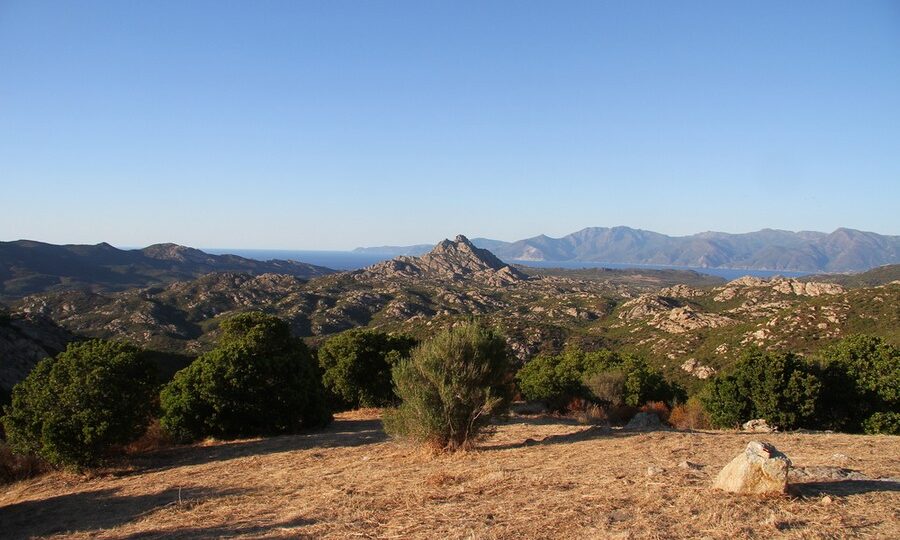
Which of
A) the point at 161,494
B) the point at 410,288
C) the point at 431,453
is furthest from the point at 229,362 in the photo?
the point at 410,288

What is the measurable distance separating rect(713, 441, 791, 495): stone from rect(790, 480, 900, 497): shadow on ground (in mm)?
479

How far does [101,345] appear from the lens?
17.2 m

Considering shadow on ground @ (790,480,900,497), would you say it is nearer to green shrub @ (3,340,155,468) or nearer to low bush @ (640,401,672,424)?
low bush @ (640,401,672,424)

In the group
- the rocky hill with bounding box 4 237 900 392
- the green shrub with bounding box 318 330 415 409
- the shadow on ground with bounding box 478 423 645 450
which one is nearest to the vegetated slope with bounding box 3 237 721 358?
the rocky hill with bounding box 4 237 900 392

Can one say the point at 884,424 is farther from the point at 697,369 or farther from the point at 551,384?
the point at 697,369

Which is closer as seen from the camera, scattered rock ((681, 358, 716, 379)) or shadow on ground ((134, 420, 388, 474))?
shadow on ground ((134, 420, 388, 474))

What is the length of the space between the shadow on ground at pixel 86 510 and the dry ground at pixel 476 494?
58 millimetres

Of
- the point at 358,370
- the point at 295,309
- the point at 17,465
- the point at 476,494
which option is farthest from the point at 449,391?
the point at 295,309

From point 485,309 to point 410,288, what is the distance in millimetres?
33245

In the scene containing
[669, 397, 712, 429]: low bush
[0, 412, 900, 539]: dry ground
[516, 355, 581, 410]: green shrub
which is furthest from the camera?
[516, 355, 581, 410]: green shrub

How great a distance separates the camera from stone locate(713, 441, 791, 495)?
7.97 meters

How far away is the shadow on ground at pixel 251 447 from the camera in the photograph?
A: 1598 cm

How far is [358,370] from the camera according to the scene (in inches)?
1186

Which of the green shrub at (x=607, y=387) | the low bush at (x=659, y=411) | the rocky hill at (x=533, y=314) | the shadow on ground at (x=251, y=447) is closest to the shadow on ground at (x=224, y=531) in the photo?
the shadow on ground at (x=251, y=447)
